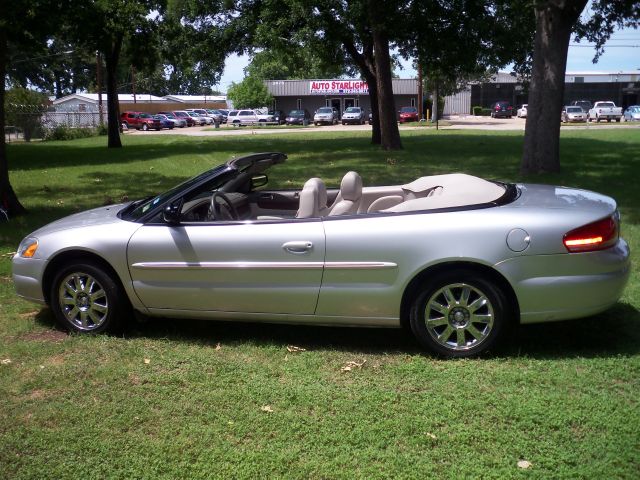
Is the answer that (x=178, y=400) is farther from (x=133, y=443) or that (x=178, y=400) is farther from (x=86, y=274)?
(x=86, y=274)

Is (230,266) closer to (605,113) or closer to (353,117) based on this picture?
(353,117)

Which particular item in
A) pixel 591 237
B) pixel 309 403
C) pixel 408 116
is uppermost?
pixel 408 116

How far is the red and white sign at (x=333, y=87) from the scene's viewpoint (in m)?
66.1

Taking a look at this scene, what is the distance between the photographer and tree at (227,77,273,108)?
229 feet

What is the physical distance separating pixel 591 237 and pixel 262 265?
2.21m

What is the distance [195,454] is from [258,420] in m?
0.45

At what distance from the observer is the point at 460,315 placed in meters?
4.42

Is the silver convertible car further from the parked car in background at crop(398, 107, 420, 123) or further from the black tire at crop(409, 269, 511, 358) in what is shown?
the parked car in background at crop(398, 107, 420, 123)

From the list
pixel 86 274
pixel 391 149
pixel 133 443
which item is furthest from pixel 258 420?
Result: pixel 391 149

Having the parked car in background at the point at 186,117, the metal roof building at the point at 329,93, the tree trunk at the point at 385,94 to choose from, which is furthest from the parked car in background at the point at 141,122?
the tree trunk at the point at 385,94

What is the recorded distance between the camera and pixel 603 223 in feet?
14.4

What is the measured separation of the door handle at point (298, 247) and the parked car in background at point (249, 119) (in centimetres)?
5450

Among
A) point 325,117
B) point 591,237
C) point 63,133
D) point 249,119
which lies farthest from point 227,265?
point 249,119

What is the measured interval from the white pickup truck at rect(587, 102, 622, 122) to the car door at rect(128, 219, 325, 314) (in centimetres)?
5241
